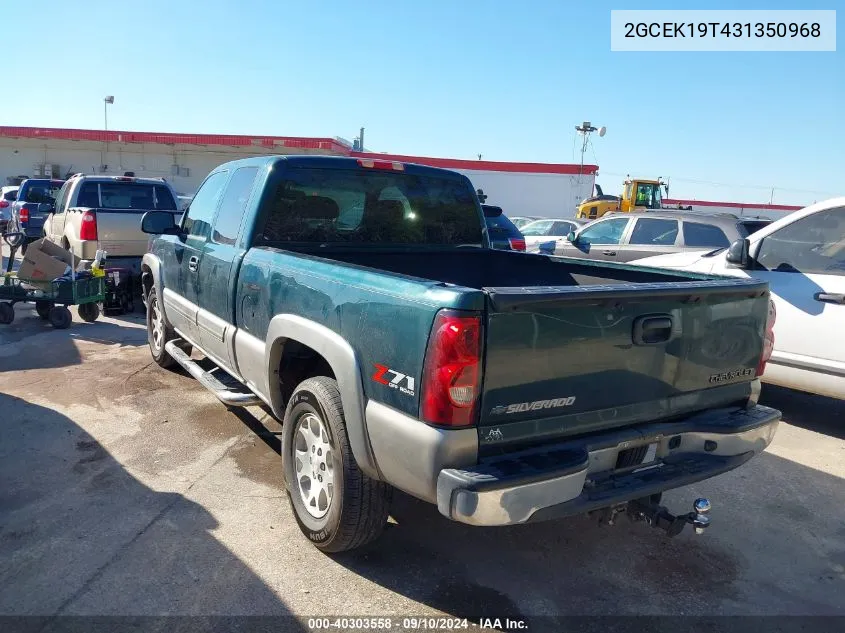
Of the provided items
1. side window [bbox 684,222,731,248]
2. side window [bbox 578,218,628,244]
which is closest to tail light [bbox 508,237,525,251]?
side window [bbox 578,218,628,244]

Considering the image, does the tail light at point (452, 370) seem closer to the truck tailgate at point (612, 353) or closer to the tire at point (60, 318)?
the truck tailgate at point (612, 353)

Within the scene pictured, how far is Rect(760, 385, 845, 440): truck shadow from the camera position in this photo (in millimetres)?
5676

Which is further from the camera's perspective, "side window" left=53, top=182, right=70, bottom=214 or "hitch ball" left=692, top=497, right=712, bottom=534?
"side window" left=53, top=182, right=70, bottom=214

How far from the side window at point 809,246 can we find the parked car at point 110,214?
24.8ft

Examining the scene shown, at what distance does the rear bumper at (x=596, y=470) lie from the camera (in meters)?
2.44

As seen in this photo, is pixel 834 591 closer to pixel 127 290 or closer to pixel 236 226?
pixel 236 226

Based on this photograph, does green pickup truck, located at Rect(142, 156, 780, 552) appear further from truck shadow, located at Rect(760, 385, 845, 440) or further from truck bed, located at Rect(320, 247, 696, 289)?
truck shadow, located at Rect(760, 385, 845, 440)

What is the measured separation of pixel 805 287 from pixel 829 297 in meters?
0.22

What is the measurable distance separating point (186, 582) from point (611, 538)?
2247mm

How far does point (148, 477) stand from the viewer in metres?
4.12

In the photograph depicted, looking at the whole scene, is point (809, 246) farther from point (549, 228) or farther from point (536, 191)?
point (536, 191)

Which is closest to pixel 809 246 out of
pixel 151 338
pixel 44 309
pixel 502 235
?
pixel 502 235

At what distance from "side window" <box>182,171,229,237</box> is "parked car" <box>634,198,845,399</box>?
4.16 m

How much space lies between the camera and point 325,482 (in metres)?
3.27
